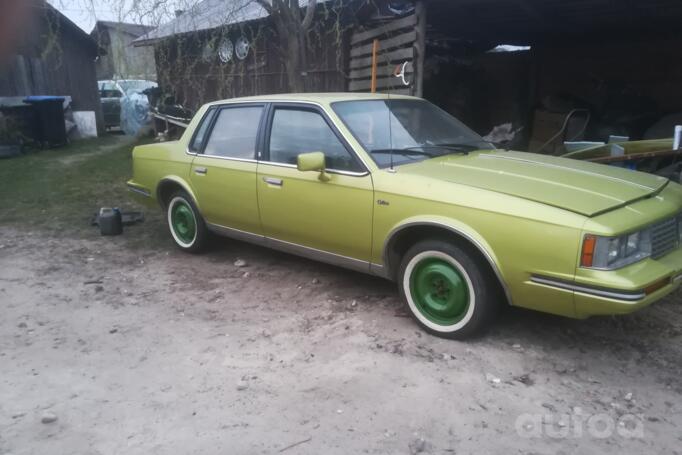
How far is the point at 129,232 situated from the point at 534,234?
523 cm

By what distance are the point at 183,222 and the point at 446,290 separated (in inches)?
129

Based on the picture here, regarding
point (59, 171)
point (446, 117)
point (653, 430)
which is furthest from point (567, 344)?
point (59, 171)

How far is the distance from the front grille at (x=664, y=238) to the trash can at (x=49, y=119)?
1507cm

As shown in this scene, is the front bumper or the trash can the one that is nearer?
the front bumper

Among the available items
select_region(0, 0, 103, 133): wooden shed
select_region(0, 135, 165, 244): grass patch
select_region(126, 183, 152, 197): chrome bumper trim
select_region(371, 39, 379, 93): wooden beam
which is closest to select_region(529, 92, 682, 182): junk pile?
select_region(371, 39, 379, 93): wooden beam

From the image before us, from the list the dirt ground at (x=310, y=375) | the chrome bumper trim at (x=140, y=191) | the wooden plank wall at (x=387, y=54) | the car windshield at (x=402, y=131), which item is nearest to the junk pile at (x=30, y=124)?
the wooden plank wall at (x=387, y=54)

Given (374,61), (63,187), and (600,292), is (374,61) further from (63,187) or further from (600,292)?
(600,292)

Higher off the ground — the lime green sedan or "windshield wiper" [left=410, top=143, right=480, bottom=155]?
"windshield wiper" [left=410, top=143, right=480, bottom=155]

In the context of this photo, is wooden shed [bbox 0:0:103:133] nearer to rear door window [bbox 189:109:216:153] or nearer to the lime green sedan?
rear door window [bbox 189:109:216:153]

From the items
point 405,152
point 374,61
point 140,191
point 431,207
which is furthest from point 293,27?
point 431,207

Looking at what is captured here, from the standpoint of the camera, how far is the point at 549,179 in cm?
364

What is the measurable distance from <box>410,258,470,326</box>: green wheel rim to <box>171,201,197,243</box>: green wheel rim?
9.01ft

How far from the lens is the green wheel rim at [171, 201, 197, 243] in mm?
5766

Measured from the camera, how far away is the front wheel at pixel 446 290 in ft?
11.6
